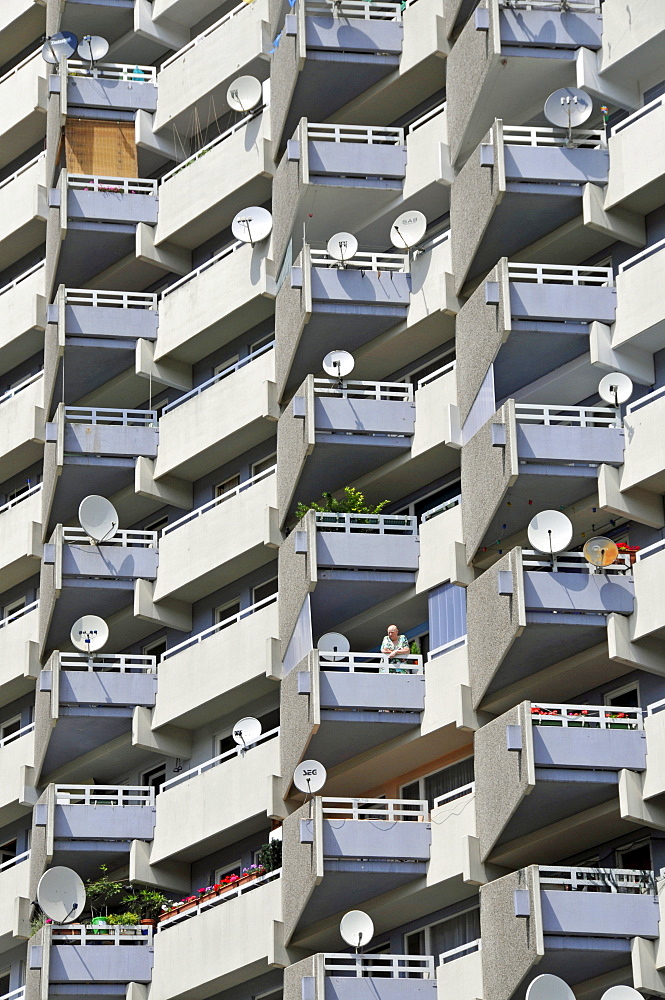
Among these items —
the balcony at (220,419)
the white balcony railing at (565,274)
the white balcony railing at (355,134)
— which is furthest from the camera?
the balcony at (220,419)

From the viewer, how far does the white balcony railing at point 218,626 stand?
48.7 meters

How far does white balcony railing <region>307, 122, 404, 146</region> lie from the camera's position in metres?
49.5

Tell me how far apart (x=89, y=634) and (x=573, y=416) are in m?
13.2

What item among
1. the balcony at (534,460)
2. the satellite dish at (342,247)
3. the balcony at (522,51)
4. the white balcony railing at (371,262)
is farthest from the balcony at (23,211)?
the balcony at (534,460)

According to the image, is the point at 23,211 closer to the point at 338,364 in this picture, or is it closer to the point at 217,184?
the point at 217,184

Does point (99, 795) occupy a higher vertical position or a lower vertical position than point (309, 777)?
higher

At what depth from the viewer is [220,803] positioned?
156 ft

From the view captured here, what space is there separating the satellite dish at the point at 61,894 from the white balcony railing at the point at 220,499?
894 cm

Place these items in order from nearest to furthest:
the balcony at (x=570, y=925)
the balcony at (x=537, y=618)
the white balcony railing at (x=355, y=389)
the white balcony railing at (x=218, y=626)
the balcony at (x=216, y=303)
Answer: the balcony at (x=570, y=925), the balcony at (x=537, y=618), the white balcony railing at (x=355, y=389), the white balcony railing at (x=218, y=626), the balcony at (x=216, y=303)

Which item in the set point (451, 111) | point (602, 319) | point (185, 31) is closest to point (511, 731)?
point (602, 319)

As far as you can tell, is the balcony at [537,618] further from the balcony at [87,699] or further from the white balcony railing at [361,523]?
the balcony at [87,699]

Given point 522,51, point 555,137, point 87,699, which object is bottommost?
point 87,699

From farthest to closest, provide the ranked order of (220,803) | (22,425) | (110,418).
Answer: (22,425)
(110,418)
(220,803)

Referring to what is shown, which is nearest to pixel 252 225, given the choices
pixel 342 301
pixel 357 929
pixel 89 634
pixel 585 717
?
pixel 342 301
